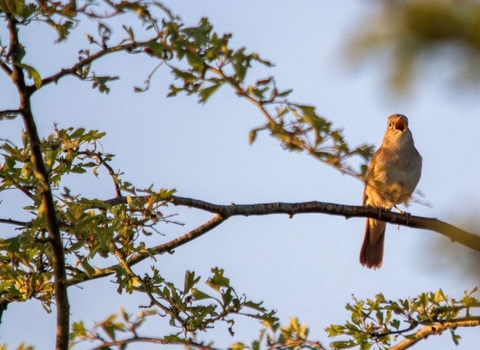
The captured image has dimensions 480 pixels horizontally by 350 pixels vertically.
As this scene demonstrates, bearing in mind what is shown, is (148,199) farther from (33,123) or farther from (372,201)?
(372,201)

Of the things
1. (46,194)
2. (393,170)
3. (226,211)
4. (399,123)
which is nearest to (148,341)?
(226,211)

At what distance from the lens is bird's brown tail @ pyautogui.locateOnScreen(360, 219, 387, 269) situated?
9.61 meters

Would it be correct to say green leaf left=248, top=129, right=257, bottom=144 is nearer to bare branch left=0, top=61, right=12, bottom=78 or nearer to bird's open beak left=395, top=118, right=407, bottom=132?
bare branch left=0, top=61, right=12, bottom=78

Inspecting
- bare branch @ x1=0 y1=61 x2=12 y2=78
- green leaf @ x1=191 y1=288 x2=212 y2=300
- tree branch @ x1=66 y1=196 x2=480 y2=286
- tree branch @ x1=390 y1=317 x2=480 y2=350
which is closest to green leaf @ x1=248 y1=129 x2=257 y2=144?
bare branch @ x1=0 y1=61 x2=12 y2=78

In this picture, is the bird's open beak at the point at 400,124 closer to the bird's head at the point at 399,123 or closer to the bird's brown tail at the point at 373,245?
the bird's head at the point at 399,123

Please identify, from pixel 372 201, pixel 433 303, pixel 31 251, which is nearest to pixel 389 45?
pixel 31 251

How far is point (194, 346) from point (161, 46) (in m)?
1.61

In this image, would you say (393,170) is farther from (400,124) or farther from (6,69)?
(6,69)

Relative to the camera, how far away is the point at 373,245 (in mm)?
9695

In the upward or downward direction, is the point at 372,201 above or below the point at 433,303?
above

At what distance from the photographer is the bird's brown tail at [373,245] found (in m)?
9.61

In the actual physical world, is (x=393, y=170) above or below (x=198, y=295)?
above

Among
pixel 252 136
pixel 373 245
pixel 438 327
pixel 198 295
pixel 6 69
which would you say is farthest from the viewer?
pixel 373 245

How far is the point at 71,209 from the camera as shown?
361cm
